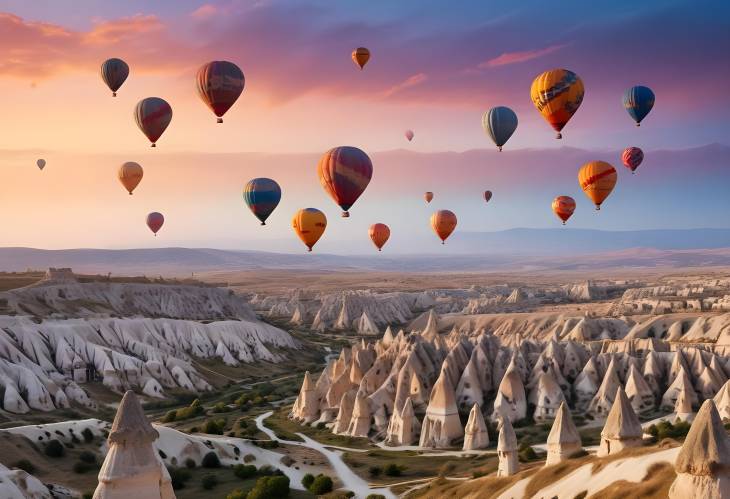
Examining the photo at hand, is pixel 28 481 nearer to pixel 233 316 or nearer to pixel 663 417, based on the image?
pixel 663 417

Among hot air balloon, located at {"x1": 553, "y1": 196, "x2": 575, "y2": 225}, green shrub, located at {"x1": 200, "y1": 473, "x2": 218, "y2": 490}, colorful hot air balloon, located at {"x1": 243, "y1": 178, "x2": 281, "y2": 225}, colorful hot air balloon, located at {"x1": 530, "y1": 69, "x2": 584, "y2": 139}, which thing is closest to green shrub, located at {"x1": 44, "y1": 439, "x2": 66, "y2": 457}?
green shrub, located at {"x1": 200, "y1": 473, "x2": 218, "y2": 490}

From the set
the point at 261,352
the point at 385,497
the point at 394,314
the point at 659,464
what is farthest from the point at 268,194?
the point at 394,314

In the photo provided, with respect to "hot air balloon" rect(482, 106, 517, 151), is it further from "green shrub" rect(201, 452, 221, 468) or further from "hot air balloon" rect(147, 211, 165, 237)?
"hot air balloon" rect(147, 211, 165, 237)

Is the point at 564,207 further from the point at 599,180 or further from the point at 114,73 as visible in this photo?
the point at 114,73

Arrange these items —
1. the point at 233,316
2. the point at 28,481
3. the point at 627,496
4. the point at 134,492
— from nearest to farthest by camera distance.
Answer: the point at 134,492 < the point at 627,496 < the point at 28,481 < the point at 233,316

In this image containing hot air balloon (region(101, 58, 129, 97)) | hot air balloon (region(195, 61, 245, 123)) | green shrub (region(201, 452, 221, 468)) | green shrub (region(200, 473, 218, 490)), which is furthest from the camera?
hot air balloon (region(101, 58, 129, 97))

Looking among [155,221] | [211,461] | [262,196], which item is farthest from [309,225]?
[155,221]
